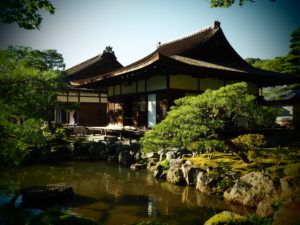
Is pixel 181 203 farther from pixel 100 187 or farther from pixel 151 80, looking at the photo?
pixel 151 80

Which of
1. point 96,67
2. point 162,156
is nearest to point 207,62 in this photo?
point 162,156

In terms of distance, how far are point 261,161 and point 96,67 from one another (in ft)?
76.4

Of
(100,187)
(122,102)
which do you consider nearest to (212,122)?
(100,187)

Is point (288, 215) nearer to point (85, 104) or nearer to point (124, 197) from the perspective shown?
point (124, 197)

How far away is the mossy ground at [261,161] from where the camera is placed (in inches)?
272

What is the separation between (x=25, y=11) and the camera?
6.08m

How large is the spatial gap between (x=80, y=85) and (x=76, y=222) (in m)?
16.6

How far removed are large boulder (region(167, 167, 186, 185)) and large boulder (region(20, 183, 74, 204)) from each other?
3.76 m

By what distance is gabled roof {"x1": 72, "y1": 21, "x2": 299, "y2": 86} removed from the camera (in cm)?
1206

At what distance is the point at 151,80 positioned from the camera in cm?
1464

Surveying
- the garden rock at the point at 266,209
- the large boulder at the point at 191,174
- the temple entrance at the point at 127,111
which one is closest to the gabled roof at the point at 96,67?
the temple entrance at the point at 127,111

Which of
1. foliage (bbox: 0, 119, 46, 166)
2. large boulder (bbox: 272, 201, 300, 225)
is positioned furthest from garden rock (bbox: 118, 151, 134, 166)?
foliage (bbox: 0, 119, 46, 166)

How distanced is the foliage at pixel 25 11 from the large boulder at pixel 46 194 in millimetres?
4855

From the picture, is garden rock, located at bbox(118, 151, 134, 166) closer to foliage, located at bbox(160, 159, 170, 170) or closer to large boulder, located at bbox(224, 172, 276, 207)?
foliage, located at bbox(160, 159, 170, 170)
